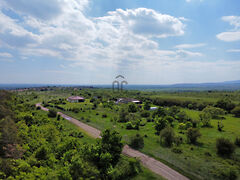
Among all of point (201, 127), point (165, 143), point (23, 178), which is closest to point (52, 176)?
point (23, 178)

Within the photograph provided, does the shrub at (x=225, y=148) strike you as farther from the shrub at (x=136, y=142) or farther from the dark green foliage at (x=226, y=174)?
the shrub at (x=136, y=142)

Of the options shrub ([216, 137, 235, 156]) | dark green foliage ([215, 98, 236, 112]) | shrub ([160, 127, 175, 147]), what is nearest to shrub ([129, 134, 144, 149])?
shrub ([160, 127, 175, 147])

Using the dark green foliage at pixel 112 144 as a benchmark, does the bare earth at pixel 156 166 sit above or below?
below

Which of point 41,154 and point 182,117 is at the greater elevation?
point 41,154

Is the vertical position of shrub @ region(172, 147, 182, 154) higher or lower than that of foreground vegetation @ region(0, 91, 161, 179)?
lower

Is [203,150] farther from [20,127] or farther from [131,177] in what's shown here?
[20,127]

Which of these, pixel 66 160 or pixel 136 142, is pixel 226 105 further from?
pixel 66 160

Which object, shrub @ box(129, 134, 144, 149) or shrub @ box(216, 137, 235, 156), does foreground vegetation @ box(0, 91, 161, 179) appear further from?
shrub @ box(216, 137, 235, 156)

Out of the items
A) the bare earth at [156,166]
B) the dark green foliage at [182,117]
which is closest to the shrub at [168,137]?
the bare earth at [156,166]

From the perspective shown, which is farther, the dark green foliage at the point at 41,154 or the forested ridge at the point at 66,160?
the dark green foliage at the point at 41,154

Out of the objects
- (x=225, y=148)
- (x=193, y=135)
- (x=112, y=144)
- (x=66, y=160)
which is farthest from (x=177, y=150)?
(x=66, y=160)

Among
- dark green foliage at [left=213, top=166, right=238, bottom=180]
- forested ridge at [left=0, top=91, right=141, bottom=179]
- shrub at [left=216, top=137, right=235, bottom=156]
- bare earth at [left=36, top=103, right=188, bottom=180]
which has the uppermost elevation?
forested ridge at [left=0, top=91, right=141, bottom=179]
